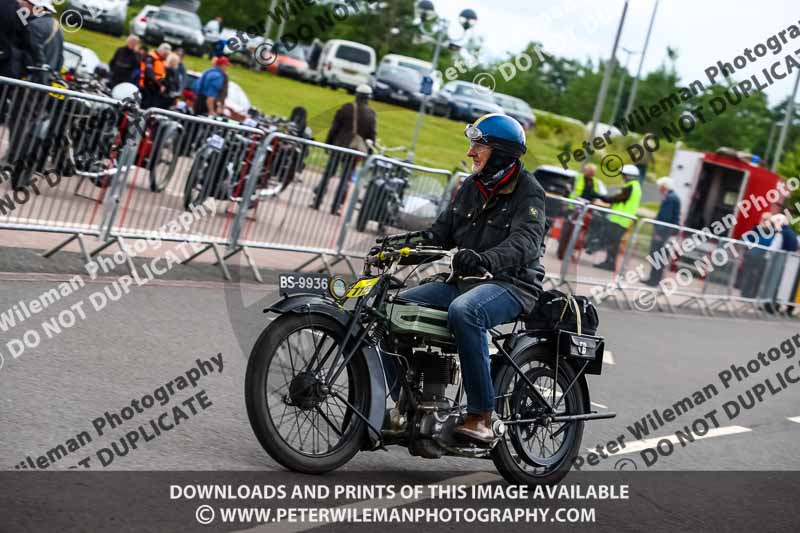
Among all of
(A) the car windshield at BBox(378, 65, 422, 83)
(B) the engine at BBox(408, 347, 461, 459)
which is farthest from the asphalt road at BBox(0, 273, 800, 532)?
(A) the car windshield at BBox(378, 65, 422, 83)

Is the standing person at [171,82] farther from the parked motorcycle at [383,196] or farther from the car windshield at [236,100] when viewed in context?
the parked motorcycle at [383,196]

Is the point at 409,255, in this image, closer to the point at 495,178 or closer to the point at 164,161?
the point at 495,178

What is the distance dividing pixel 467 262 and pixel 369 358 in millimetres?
638

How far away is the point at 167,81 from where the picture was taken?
66.3 ft

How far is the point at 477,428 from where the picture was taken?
591 cm

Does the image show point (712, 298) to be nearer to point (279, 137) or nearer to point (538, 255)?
point (279, 137)

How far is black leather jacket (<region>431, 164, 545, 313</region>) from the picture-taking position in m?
6.04

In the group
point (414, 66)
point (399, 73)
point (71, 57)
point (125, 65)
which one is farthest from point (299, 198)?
point (414, 66)

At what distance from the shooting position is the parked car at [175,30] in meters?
43.8

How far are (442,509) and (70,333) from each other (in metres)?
3.35

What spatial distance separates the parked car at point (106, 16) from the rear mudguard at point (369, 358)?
38955mm

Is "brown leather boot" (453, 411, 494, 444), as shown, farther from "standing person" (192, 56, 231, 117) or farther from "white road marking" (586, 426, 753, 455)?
"standing person" (192, 56, 231, 117)

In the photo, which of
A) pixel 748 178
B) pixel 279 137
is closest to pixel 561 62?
pixel 748 178

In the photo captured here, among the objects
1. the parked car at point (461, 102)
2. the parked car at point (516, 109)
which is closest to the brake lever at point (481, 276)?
the parked car at point (461, 102)
